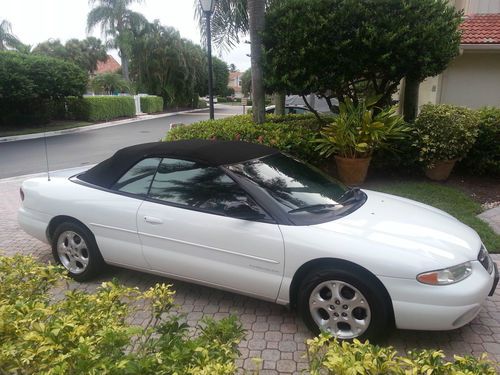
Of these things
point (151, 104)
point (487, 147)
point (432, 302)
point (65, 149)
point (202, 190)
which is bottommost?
point (65, 149)

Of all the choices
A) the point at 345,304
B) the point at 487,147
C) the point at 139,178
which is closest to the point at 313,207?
the point at 345,304

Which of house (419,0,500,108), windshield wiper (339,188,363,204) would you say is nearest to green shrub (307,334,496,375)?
windshield wiper (339,188,363,204)

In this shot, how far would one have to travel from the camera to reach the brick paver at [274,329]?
2826 mm

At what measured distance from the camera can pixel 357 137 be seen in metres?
6.60

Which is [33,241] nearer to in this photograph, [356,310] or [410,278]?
[356,310]

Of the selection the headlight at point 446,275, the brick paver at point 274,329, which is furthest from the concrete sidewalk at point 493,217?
the headlight at point 446,275

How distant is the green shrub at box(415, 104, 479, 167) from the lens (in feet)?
21.9

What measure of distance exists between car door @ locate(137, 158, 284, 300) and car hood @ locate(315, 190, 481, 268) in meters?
0.51

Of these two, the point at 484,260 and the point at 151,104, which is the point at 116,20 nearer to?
the point at 151,104

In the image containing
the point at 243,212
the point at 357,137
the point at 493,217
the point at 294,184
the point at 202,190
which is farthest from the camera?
the point at 357,137

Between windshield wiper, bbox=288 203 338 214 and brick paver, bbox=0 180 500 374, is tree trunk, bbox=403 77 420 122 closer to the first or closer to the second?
brick paver, bbox=0 180 500 374

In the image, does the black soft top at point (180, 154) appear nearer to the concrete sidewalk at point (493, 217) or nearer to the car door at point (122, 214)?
the car door at point (122, 214)

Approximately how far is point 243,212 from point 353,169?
4054 millimetres

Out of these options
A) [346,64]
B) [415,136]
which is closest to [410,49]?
[346,64]
